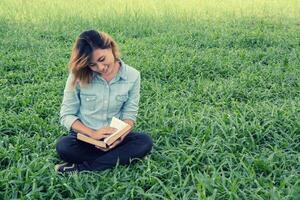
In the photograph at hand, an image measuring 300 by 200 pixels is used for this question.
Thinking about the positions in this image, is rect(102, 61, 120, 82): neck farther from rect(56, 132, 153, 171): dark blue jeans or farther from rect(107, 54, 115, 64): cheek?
rect(56, 132, 153, 171): dark blue jeans

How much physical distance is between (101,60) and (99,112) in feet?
1.52

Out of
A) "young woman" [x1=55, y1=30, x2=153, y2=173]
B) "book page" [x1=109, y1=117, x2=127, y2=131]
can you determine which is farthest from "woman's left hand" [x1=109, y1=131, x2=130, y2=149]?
"book page" [x1=109, y1=117, x2=127, y2=131]

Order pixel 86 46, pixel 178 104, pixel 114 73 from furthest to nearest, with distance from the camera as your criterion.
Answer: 1. pixel 178 104
2. pixel 114 73
3. pixel 86 46

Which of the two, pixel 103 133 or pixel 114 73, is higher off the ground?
pixel 114 73

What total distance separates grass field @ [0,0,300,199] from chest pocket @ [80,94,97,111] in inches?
19.4

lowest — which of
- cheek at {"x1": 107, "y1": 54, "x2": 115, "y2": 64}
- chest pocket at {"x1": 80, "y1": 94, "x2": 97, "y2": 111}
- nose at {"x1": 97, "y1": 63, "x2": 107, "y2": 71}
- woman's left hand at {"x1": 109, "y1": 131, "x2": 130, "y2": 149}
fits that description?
woman's left hand at {"x1": 109, "y1": 131, "x2": 130, "y2": 149}

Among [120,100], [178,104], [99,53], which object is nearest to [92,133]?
[120,100]

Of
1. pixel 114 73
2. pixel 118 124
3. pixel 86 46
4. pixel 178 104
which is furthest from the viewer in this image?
pixel 178 104

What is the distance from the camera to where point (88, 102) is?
352 cm

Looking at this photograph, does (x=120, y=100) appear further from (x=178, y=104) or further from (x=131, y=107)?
(x=178, y=104)

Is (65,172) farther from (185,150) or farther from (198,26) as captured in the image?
(198,26)

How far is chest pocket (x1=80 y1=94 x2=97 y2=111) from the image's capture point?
350 cm

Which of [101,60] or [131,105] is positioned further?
[131,105]

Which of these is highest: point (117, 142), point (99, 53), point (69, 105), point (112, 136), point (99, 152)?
point (99, 53)
